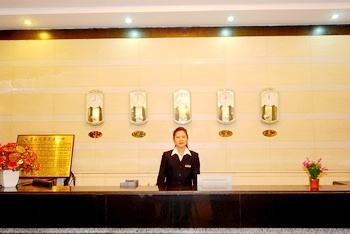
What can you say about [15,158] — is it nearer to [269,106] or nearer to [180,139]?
[180,139]

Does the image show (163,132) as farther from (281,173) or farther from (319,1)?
(319,1)

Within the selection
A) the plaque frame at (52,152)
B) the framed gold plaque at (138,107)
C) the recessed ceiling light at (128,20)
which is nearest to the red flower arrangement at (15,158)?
the plaque frame at (52,152)

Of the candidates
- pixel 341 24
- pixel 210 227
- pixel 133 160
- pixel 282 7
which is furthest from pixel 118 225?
pixel 341 24

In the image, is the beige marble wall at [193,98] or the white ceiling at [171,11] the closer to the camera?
the white ceiling at [171,11]

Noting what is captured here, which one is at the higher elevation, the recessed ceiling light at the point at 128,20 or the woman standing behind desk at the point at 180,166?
the recessed ceiling light at the point at 128,20

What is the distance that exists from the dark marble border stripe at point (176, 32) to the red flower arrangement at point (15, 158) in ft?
8.39

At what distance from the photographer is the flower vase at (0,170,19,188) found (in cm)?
321

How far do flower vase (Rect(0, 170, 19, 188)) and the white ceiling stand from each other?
2.45m

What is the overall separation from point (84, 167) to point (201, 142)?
5.82 ft

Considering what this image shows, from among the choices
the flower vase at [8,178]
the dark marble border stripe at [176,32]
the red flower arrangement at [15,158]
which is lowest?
the flower vase at [8,178]

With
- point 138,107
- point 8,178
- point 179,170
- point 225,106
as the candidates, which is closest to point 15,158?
point 8,178

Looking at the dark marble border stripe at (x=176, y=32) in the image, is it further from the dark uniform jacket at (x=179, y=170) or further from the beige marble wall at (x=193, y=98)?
the dark uniform jacket at (x=179, y=170)

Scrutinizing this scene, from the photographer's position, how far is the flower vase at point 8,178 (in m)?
3.21

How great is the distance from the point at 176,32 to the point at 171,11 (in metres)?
0.60
